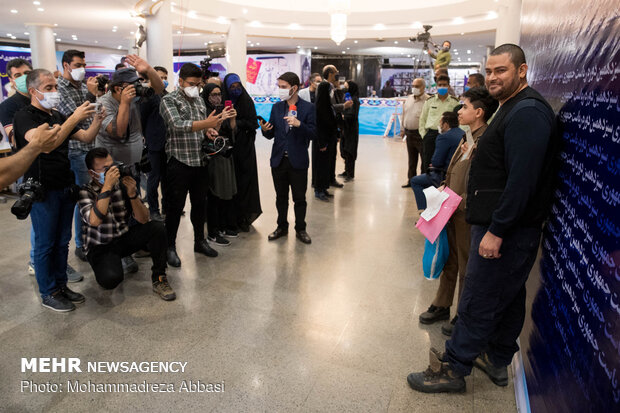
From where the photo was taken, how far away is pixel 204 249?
13.3ft

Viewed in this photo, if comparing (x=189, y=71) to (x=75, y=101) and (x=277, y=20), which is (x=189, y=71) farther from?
(x=277, y=20)

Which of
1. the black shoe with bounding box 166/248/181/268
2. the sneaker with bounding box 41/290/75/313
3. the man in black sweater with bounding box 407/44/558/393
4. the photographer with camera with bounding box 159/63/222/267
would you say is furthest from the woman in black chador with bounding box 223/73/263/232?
the man in black sweater with bounding box 407/44/558/393

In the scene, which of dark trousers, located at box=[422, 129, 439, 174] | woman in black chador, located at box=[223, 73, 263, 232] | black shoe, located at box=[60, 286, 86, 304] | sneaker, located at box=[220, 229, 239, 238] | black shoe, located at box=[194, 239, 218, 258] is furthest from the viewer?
dark trousers, located at box=[422, 129, 439, 174]

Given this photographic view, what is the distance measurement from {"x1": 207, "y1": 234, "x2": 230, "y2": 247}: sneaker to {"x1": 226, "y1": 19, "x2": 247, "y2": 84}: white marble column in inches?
425

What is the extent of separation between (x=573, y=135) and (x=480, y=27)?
14.0m

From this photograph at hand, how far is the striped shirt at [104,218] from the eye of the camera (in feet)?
9.79

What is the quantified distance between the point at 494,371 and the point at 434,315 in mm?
604

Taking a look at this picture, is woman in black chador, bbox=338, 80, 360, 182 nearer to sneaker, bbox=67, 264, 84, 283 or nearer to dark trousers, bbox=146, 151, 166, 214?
dark trousers, bbox=146, 151, 166, 214

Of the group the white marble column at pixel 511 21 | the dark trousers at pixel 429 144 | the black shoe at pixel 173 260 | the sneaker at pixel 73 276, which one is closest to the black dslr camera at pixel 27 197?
the sneaker at pixel 73 276

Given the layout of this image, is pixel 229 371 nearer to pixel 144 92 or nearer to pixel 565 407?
pixel 565 407

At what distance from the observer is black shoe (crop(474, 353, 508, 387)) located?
2328 mm

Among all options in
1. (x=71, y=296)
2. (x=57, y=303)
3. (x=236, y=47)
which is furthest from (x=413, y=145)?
(x=236, y=47)

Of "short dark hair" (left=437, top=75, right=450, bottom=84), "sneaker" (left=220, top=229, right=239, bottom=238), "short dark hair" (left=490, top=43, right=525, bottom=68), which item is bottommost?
"sneaker" (left=220, top=229, right=239, bottom=238)

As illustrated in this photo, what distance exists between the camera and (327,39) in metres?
16.7
